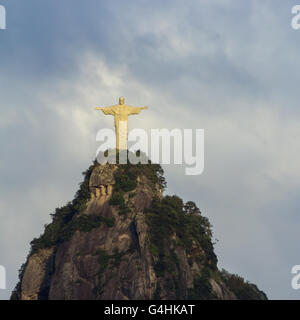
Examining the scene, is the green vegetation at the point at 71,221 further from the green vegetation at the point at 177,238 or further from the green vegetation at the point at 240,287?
the green vegetation at the point at 240,287

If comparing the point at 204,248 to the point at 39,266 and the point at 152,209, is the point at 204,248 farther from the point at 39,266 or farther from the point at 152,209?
the point at 39,266

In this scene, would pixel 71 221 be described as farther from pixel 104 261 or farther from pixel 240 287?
pixel 240 287

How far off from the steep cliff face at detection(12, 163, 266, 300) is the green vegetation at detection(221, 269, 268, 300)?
0.31 ft

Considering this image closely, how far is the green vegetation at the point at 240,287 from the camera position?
7075 cm

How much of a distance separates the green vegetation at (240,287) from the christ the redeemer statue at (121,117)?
1530cm

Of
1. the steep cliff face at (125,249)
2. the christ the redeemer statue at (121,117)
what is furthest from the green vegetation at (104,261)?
the christ the redeemer statue at (121,117)

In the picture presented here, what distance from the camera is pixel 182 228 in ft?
225

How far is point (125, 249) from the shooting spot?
65062mm

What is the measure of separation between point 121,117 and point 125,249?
42.7ft

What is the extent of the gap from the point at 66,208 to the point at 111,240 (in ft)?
28.0
